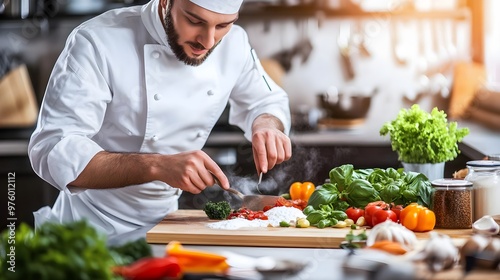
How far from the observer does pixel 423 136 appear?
2.90 metres

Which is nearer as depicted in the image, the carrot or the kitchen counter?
the kitchen counter

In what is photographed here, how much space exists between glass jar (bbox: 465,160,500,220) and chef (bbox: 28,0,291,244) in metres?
0.60

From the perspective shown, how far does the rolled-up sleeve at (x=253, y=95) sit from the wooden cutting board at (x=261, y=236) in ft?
2.68

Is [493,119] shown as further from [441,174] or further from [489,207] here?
[489,207]

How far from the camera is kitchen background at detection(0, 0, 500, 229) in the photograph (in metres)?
5.20

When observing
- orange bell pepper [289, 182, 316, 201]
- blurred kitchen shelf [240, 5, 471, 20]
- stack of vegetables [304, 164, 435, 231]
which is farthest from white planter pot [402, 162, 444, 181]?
blurred kitchen shelf [240, 5, 471, 20]

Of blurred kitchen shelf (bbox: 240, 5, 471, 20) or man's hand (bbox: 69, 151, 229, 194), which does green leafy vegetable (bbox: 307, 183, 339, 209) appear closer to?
man's hand (bbox: 69, 151, 229, 194)

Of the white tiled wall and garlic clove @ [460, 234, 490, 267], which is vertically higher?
the white tiled wall

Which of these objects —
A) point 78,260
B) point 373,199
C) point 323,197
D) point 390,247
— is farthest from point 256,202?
point 78,260

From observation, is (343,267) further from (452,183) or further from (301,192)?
(301,192)

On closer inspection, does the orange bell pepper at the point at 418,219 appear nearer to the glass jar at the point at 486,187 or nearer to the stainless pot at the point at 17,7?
the glass jar at the point at 486,187

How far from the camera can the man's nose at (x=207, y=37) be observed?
266cm

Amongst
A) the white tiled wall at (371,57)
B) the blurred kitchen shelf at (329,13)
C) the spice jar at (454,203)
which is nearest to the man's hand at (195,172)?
the spice jar at (454,203)

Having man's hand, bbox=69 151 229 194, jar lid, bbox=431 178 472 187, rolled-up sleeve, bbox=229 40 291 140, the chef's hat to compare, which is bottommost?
jar lid, bbox=431 178 472 187
